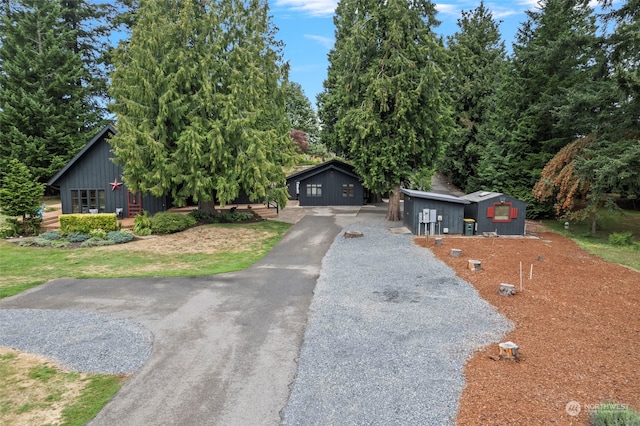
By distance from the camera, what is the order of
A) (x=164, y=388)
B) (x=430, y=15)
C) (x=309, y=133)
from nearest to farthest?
(x=164, y=388) → (x=430, y=15) → (x=309, y=133)

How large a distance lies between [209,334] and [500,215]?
18.2 m

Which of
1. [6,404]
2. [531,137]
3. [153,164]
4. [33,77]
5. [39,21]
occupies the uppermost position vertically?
[39,21]

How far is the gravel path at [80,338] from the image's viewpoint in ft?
26.1

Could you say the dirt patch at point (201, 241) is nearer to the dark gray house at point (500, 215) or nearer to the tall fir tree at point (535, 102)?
the dark gray house at point (500, 215)

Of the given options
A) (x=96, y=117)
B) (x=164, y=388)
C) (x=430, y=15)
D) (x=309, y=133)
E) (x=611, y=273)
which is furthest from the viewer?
(x=309, y=133)

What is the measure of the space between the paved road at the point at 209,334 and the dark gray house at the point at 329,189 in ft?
62.1

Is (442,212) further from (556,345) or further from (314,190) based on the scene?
(314,190)

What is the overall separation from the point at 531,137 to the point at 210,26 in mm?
21762

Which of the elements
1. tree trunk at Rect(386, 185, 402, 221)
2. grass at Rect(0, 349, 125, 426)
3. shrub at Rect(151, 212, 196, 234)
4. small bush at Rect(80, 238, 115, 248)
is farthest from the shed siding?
grass at Rect(0, 349, 125, 426)

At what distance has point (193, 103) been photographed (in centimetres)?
2205

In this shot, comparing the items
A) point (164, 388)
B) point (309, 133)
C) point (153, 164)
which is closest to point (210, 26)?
point (153, 164)

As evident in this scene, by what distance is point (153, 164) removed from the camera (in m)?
21.5

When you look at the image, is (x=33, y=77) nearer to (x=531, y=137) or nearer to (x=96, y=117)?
(x=96, y=117)

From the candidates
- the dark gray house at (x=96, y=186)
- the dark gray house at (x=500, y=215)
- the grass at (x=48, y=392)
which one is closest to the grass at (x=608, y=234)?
the dark gray house at (x=500, y=215)
